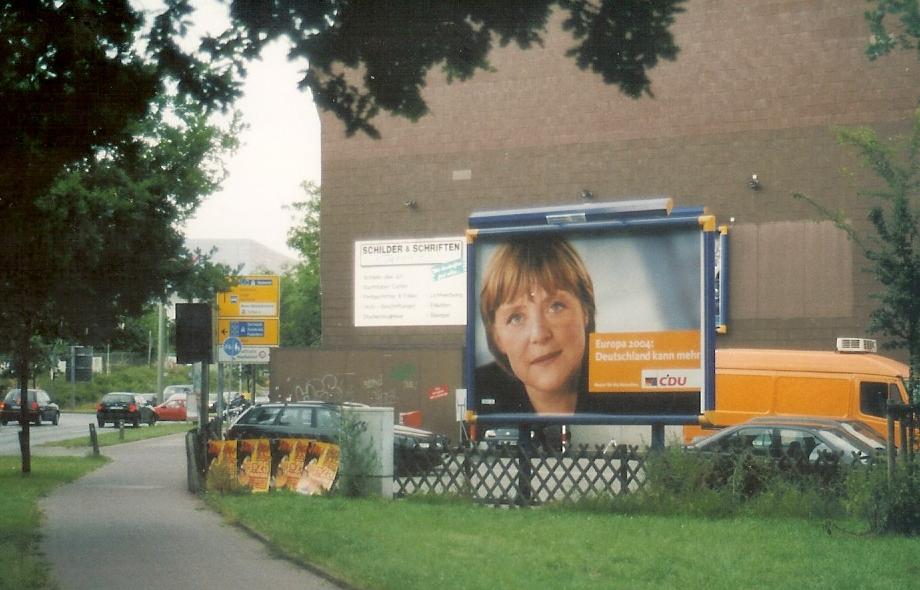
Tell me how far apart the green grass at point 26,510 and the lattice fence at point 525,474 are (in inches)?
201

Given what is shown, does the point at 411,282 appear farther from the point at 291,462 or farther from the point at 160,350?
the point at 291,462

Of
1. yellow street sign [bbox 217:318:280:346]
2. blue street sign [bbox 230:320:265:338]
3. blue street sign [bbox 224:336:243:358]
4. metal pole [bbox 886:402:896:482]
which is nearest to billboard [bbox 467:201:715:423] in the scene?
metal pole [bbox 886:402:896:482]

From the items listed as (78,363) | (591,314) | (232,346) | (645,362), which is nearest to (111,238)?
(591,314)

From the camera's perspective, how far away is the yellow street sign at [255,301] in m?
31.0

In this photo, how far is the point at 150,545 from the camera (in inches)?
523

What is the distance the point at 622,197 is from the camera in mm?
41844

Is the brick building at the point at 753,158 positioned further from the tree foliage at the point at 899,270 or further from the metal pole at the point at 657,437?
the metal pole at the point at 657,437

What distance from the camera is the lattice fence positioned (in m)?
17.2

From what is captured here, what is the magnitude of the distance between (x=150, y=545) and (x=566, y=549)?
399 cm

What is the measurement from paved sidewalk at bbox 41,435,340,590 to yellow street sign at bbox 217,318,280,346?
888 cm

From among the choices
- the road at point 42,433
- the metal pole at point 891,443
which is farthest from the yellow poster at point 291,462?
the road at point 42,433

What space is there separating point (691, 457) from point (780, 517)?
128 centimetres

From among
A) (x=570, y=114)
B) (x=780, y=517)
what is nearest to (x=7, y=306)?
(x=780, y=517)

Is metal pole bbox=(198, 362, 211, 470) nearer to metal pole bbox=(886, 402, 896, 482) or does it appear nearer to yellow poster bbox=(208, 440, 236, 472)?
yellow poster bbox=(208, 440, 236, 472)
